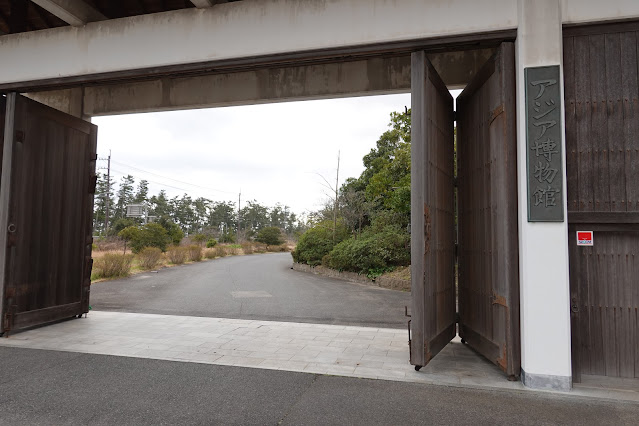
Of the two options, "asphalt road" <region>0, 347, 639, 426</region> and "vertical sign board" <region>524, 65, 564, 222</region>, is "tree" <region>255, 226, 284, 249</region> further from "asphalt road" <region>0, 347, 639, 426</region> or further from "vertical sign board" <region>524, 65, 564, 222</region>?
"vertical sign board" <region>524, 65, 564, 222</region>

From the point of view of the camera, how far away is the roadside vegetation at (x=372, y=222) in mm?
13195

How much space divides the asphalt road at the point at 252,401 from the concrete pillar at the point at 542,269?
0.99 feet

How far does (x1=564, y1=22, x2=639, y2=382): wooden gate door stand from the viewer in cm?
386

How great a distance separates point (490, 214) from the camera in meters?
4.57

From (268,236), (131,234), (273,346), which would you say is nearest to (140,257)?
(131,234)

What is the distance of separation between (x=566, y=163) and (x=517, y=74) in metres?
1.05

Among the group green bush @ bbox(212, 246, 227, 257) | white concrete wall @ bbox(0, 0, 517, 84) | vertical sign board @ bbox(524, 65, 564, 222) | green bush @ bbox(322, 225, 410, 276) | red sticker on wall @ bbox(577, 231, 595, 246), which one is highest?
white concrete wall @ bbox(0, 0, 517, 84)

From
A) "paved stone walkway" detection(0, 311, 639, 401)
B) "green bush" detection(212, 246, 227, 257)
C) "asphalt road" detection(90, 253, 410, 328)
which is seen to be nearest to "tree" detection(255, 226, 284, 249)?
"green bush" detection(212, 246, 227, 257)

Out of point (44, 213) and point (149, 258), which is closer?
point (44, 213)

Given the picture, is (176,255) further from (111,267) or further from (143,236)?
(111,267)

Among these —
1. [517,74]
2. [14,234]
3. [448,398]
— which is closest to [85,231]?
[14,234]

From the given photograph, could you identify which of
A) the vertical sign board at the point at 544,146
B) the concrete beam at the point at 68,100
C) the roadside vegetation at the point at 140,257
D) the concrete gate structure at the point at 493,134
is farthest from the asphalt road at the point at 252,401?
the roadside vegetation at the point at 140,257

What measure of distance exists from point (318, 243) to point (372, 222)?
114 inches

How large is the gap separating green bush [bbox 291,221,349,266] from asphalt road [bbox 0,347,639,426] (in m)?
12.8
